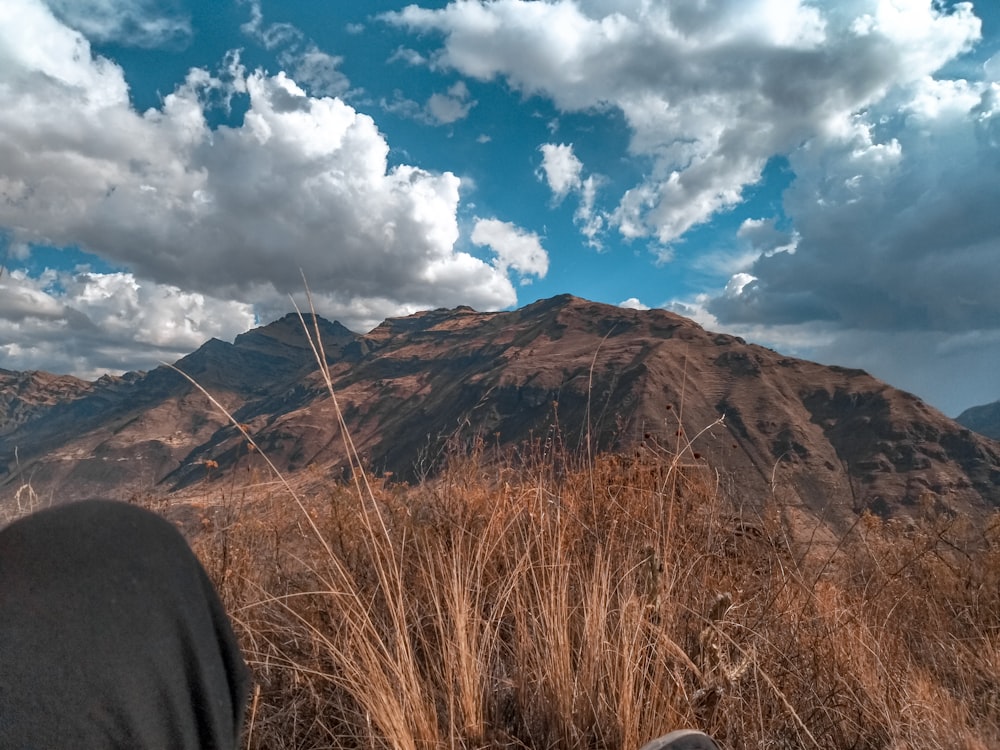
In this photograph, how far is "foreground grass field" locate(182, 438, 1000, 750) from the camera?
178cm

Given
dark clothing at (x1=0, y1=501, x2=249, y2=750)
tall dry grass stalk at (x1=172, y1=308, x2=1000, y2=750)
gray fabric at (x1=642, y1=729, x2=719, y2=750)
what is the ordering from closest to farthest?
dark clothing at (x1=0, y1=501, x2=249, y2=750) < gray fabric at (x1=642, y1=729, x2=719, y2=750) < tall dry grass stalk at (x1=172, y1=308, x2=1000, y2=750)

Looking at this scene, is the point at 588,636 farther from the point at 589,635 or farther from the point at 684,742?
the point at 684,742

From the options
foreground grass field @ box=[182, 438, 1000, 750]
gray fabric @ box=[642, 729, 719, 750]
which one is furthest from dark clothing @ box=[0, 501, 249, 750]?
gray fabric @ box=[642, 729, 719, 750]

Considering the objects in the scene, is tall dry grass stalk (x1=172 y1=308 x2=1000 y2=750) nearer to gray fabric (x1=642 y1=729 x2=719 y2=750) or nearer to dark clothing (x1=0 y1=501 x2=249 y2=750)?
gray fabric (x1=642 y1=729 x2=719 y2=750)

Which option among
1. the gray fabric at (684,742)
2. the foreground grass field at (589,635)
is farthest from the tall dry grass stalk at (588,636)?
the gray fabric at (684,742)

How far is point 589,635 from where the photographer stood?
1.93 metres

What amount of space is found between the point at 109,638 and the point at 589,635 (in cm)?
148

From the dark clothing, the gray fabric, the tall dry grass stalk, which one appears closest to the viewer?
the dark clothing

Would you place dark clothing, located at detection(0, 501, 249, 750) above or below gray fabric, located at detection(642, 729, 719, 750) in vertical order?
above

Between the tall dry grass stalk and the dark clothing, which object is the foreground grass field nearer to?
the tall dry grass stalk

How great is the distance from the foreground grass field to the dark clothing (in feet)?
2.00

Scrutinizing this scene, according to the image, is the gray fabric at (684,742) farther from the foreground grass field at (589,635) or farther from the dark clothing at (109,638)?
the dark clothing at (109,638)

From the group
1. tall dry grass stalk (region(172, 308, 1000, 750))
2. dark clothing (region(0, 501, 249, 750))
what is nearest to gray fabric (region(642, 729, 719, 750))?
tall dry grass stalk (region(172, 308, 1000, 750))

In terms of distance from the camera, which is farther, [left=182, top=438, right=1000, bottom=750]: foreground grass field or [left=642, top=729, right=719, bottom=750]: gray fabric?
[left=182, top=438, right=1000, bottom=750]: foreground grass field
